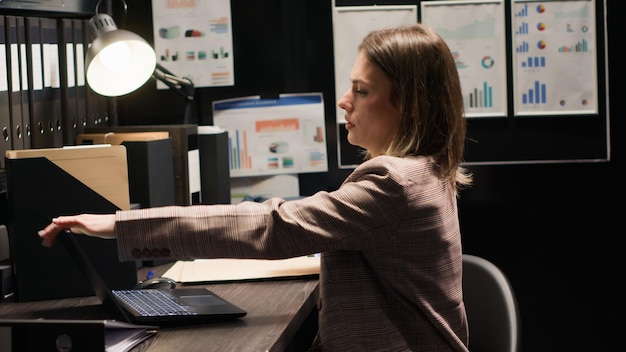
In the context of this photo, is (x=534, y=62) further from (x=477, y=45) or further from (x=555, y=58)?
(x=477, y=45)

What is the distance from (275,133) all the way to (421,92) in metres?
1.18

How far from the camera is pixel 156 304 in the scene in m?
1.67

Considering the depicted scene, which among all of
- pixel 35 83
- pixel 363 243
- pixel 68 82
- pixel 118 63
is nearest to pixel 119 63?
pixel 118 63

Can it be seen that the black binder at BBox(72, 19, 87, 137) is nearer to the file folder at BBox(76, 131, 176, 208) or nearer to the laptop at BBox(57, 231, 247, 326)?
the file folder at BBox(76, 131, 176, 208)

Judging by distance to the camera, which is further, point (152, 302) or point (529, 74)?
point (529, 74)

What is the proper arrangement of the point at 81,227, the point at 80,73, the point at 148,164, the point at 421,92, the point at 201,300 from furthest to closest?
the point at 80,73 < the point at 148,164 < the point at 201,300 < the point at 421,92 < the point at 81,227

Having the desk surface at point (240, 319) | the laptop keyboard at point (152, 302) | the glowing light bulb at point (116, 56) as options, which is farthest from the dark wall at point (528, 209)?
the laptop keyboard at point (152, 302)

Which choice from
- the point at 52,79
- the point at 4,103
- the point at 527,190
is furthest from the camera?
the point at 527,190

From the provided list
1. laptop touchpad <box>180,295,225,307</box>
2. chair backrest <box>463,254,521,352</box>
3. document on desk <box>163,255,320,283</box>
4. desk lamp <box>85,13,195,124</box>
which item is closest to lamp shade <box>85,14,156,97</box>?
desk lamp <box>85,13,195,124</box>

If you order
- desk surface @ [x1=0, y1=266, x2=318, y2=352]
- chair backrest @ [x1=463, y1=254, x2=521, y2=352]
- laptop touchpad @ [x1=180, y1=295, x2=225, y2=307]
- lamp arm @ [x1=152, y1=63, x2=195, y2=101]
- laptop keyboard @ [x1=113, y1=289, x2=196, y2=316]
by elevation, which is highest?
lamp arm @ [x1=152, y1=63, x2=195, y2=101]

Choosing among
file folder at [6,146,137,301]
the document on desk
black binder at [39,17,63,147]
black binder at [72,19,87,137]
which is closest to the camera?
file folder at [6,146,137,301]

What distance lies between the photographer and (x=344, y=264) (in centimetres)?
156

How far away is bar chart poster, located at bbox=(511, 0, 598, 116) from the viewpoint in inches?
104

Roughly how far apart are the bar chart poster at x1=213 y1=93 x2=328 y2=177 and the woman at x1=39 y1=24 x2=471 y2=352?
40.3 inches
